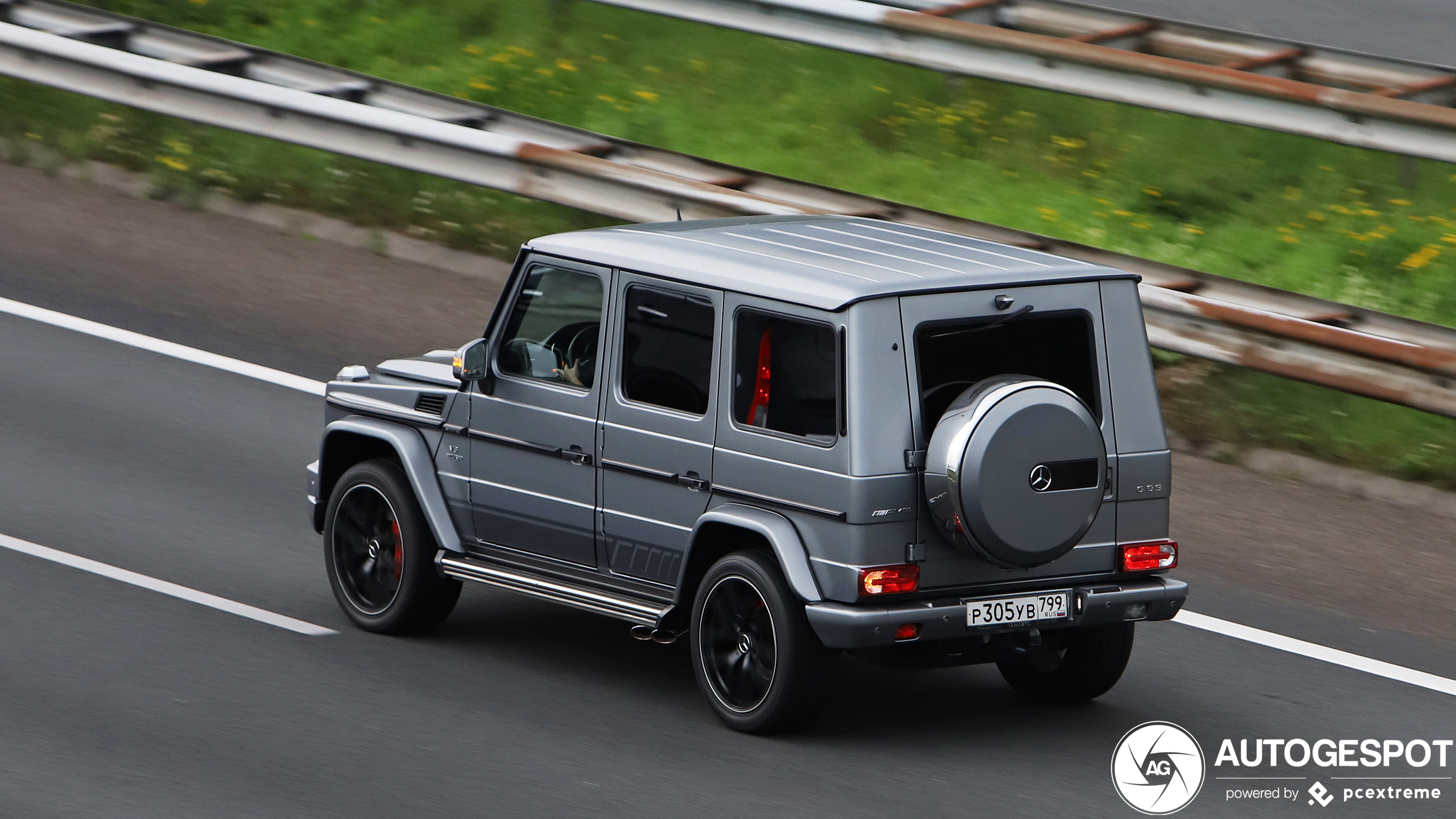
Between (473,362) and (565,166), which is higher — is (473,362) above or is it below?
below

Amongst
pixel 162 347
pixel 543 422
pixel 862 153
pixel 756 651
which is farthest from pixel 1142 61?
pixel 756 651

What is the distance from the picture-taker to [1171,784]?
25.1 feet

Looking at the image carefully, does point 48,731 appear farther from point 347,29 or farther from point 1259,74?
point 347,29

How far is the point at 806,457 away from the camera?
7625mm

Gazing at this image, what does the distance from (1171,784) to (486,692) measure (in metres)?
2.80

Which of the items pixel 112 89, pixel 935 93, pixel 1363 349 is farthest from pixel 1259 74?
pixel 112 89

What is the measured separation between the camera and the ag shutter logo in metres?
7.50

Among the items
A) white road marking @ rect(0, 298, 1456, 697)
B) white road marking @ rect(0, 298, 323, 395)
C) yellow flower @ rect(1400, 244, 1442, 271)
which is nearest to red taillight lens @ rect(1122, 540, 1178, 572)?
white road marking @ rect(0, 298, 1456, 697)

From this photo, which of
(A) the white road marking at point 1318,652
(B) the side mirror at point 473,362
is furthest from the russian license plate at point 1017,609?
→ (B) the side mirror at point 473,362

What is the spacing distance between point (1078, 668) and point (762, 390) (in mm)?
1840

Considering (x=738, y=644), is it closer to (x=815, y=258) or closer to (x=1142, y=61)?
(x=815, y=258)

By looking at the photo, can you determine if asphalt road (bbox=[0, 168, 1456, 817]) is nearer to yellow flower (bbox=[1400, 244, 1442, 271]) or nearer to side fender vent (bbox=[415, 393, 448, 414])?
side fender vent (bbox=[415, 393, 448, 414])

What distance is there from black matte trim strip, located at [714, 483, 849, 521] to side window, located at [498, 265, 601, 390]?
2.93 ft

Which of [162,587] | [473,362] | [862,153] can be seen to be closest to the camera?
[473,362]
